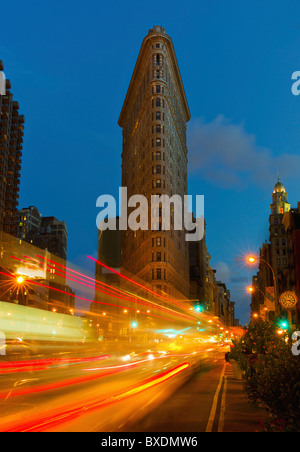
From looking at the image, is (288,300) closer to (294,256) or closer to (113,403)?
(113,403)

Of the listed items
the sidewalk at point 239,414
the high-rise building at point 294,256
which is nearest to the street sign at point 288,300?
the sidewalk at point 239,414

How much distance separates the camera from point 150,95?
122m

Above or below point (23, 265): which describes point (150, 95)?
above

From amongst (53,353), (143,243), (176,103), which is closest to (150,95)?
(176,103)

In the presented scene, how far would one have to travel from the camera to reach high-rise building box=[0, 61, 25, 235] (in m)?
124

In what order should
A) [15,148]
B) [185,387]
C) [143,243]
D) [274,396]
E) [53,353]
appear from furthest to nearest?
[15,148]
[143,243]
[53,353]
[185,387]
[274,396]

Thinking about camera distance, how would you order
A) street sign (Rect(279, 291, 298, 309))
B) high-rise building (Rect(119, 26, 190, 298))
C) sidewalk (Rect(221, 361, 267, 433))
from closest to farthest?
sidewalk (Rect(221, 361, 267, 433)) < street sign (Rect(279, 291, 298, 309)) < high-rise building (Rect(119, 26, 190, 298))

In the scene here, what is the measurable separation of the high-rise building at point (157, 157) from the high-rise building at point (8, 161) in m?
35.9

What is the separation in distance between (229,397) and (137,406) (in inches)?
190

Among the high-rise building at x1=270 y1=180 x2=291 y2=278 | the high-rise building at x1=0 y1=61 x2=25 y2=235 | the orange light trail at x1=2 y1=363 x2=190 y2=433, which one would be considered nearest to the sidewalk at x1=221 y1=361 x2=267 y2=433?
the orange light trail at x1=2 y1=363 x2=190 y2=433

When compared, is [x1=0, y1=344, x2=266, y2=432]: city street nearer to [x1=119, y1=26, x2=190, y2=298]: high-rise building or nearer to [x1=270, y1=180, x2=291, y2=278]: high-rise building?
[x1=119, y1=26, x2=190, y2=298]: high-rise building

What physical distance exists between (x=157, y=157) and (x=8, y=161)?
4662cm

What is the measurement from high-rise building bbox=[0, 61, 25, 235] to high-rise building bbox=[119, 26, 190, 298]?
35.9m

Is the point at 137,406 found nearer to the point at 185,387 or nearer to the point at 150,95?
the point at 185,387
